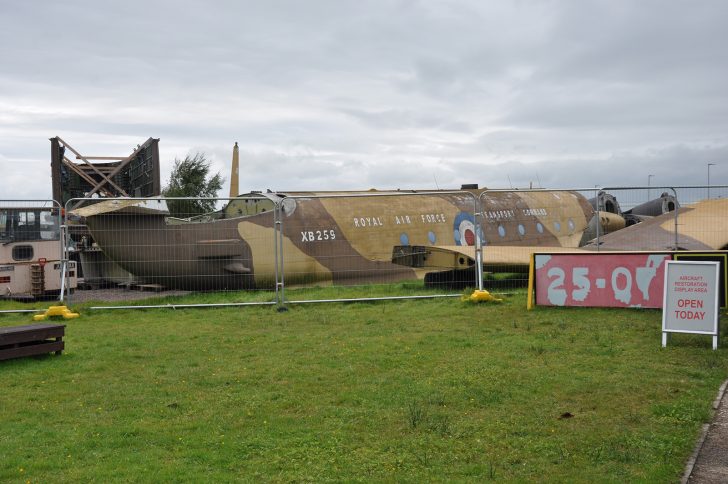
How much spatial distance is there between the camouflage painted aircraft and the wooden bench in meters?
4.48

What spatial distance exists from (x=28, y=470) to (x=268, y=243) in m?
10.4

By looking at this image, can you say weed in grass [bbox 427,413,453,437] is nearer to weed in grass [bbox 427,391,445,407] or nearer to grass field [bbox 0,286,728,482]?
grass field [bbox 0,286,728,482]

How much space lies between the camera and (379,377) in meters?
7.18

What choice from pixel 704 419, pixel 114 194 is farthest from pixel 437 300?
pixel 114 194

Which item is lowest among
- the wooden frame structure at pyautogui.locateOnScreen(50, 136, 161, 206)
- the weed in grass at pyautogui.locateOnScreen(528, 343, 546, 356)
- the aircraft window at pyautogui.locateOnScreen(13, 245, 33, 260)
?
the weed in grass at pyautogui.locateOnScreen(528, 343, 546, 356)

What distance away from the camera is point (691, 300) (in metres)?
8.39

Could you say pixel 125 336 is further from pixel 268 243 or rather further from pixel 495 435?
pixel 495 435

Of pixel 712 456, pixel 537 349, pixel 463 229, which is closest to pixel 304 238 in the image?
pixel 463 229

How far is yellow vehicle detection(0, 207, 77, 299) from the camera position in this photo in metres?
15.0

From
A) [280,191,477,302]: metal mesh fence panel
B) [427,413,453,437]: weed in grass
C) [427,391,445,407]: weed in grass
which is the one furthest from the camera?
[280,191,477,302]: metal mesh fence panel

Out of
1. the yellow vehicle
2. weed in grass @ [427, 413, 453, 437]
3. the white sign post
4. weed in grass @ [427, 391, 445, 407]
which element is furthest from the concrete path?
the yellow vehicle

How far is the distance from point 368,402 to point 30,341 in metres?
4.69

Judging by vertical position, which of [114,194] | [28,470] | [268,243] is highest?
[114,194]

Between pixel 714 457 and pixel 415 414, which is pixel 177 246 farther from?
pixel 714 457
